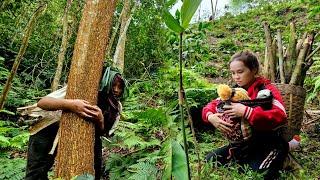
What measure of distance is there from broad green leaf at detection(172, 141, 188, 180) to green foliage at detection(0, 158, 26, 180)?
222 centimetres

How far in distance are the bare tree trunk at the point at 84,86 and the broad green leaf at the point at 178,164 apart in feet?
4.02

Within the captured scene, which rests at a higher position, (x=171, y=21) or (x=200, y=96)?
(x=171, y=21)

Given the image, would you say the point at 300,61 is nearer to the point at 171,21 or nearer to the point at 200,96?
the point at 200,96

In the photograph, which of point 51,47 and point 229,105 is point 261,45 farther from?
point 229,105

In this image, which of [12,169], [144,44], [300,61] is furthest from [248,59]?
[144,44]

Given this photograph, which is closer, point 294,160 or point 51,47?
point 294,160

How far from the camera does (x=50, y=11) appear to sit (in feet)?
28.9

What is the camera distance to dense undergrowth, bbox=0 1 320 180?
3002 mm

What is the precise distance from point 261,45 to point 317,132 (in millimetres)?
9039

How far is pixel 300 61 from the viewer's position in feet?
15.0

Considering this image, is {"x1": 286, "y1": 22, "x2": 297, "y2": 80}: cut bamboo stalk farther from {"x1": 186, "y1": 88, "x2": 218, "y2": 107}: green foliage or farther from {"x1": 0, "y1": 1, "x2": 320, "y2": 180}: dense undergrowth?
{"x1": 186, "y1": 88, "x2": 218, "y2": 107}: green foliage

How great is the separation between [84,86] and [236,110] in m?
1.37

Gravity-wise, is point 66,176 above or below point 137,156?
above

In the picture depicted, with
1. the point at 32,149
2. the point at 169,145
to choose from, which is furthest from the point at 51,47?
the point at 169,145
